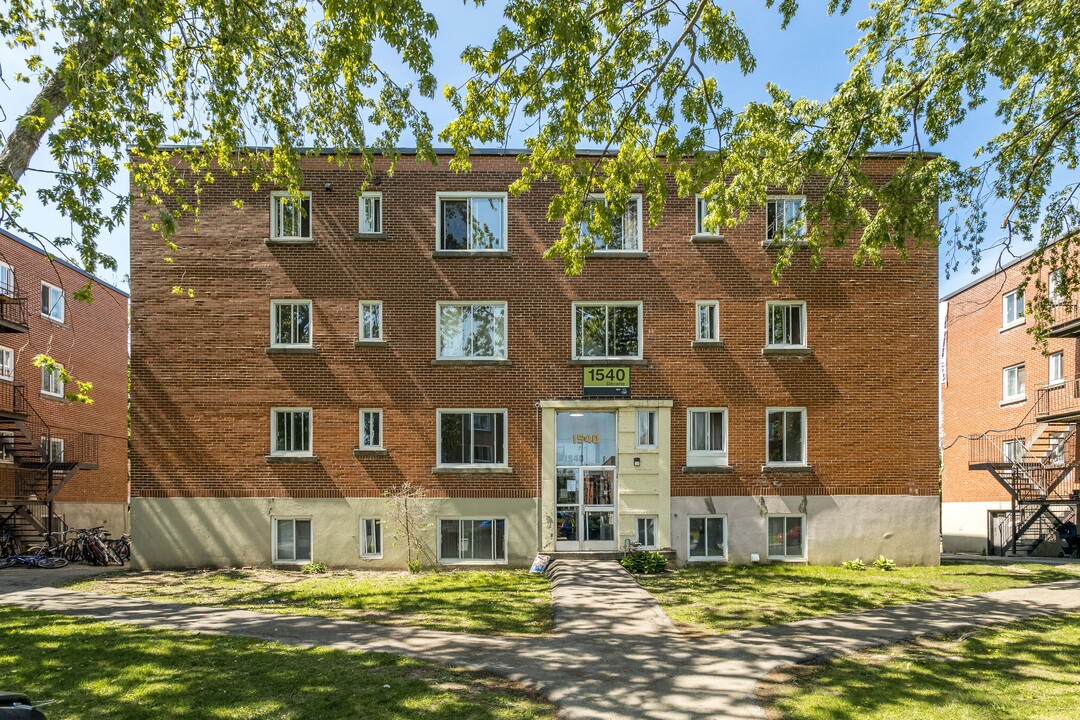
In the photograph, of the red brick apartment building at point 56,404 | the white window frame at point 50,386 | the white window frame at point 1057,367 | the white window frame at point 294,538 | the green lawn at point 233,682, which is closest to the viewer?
the green lawn at point 233,682

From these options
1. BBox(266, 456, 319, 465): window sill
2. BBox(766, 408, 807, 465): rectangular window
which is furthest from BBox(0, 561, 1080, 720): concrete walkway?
BBox(766, 408, 807, 465): rectangular window

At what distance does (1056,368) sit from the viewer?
882 inches

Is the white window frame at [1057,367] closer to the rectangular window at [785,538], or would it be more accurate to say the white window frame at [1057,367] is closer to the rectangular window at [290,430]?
the rectangular window at [785,538]

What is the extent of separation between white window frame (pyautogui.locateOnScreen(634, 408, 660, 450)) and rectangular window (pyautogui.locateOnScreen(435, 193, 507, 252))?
216 inches

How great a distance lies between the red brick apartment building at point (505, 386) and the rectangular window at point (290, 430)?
7cm

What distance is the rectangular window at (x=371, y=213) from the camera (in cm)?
1742

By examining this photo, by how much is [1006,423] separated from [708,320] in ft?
48.7

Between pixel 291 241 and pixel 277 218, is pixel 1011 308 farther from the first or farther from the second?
pixel 277 218

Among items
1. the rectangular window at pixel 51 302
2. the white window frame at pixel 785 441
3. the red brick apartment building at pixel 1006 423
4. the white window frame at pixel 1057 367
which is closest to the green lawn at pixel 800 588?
the white window frame at pixel 785 441

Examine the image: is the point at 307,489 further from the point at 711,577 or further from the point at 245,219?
the point at 711,577

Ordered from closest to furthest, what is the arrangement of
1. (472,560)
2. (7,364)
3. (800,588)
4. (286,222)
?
1. (800,588)
2. (472,560)
3. (286,222)
4. (7,364)

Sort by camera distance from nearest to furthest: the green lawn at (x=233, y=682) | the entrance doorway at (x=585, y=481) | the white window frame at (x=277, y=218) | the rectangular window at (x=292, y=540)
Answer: the green lawn at (x=233, y=682) → the rectangular window at (x=292, y=540) → the entrance doorway at (x=585, y=481) → the white window frame at (x=277, y=218)

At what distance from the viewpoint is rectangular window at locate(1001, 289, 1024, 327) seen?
24.2 meters

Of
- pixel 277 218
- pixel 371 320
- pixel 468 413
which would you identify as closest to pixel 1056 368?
pixel 468 413
